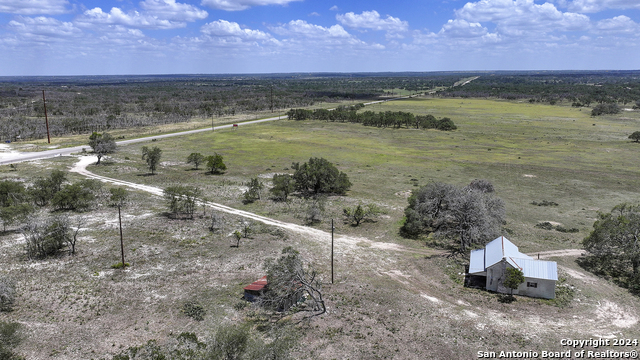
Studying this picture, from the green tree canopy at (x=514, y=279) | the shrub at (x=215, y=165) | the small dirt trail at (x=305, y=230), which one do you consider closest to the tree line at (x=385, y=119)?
the shrub at (x=215, y=165)

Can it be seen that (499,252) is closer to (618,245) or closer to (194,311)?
(618,245)

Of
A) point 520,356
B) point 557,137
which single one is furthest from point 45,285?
point 557,137

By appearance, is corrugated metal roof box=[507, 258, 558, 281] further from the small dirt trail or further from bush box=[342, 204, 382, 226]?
bush box=[342, 204, 382, 226]

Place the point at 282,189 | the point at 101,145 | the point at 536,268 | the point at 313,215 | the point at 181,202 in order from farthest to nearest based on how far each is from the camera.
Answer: the point at 101,145, the point at 282,189, the point at 181,202, the point at 313,215, the point at 536,268

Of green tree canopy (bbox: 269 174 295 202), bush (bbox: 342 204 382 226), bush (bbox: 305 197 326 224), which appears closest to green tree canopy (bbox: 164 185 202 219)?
green tree canopy (bbox: 269 174 295 202)

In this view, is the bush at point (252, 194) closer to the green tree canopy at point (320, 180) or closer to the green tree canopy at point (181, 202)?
the green tree canopy at point (320, 180)

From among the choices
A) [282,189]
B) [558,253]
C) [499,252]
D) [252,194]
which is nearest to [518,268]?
[499,252]

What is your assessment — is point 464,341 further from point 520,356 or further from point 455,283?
point 455,283
